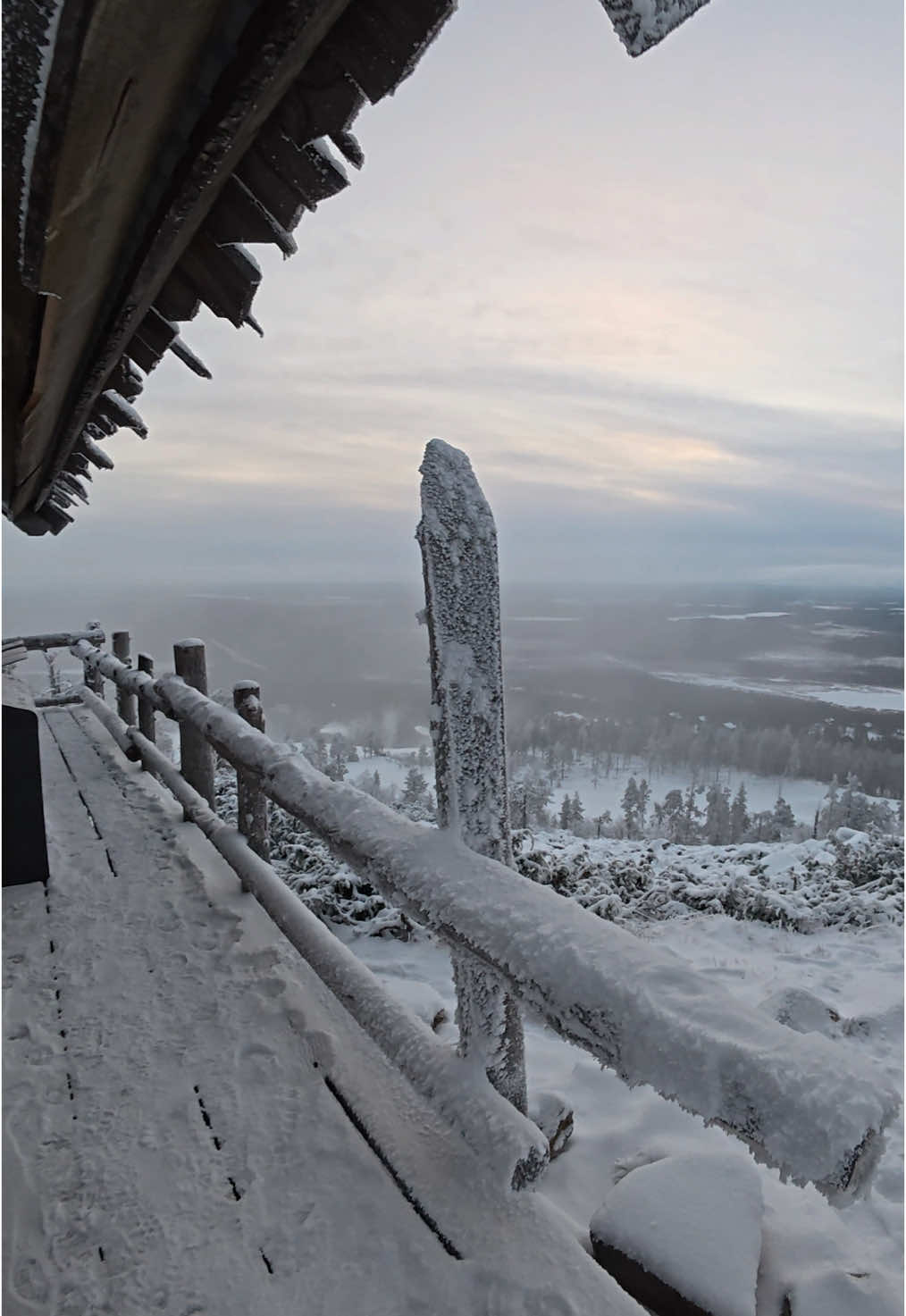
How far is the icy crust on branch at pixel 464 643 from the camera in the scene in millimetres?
1820

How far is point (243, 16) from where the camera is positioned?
1223mm

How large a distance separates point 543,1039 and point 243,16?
5.77m

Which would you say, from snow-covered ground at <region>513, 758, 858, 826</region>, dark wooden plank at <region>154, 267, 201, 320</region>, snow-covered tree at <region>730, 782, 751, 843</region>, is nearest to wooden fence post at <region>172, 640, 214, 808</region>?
dark wooden plank at <region>154, 267, 201, 320</region>

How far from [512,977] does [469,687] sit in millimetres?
730

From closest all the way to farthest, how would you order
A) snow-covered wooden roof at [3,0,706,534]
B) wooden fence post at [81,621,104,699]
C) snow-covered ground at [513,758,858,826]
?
snow-covered wooden roof at [3,0,706,534]
wooden fence post at [81,621,104,699]
snow-covered ground at [513,758,858,826]

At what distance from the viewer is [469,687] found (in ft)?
6.09

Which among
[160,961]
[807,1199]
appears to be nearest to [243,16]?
[160,961]

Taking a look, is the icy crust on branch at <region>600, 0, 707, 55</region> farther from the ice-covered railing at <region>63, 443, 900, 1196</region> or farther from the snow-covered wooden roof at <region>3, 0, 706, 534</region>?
the ice-covered railing at <region>63, 443, 900, 1196</region>

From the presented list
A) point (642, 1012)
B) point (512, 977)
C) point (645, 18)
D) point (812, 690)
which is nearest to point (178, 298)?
point (645, 18)

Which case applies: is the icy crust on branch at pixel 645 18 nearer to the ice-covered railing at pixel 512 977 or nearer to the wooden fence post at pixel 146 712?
the ice-covered railing at pixel 512 977

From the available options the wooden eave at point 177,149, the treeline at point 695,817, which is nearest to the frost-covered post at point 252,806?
the wooden eave at point 177,149

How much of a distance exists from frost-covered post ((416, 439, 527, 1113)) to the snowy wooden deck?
12.9 inches

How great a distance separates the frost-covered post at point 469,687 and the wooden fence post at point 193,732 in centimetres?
318

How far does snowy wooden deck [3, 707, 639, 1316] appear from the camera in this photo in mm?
1510
